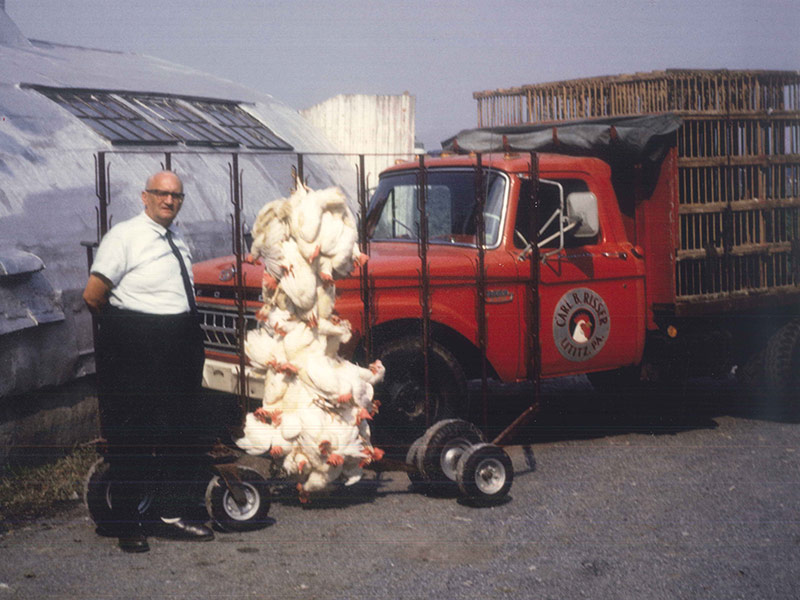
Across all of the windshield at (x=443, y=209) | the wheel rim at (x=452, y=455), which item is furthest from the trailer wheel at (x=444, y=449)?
the windshield at (x=443, y=209)

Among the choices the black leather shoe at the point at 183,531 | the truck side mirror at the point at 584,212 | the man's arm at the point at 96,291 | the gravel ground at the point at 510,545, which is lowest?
the gravel ground at the point at 510,545

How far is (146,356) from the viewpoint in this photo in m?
5.31

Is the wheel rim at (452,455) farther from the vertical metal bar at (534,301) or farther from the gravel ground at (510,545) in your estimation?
the vertical metal bar at (534,301)

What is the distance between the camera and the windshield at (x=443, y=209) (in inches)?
293

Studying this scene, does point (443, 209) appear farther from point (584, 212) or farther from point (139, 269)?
point (139, 269)

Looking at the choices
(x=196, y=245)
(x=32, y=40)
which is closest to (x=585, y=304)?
(x=196, y=245)

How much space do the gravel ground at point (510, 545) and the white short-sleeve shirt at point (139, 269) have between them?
134 cm

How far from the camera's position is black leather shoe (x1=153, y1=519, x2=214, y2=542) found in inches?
220

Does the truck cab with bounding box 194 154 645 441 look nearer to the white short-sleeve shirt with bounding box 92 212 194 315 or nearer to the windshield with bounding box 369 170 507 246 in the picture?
the windshield with bounding box 369 170 507 246

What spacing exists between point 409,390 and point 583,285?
170 centimetres

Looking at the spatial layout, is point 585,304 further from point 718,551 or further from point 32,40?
point 32,40

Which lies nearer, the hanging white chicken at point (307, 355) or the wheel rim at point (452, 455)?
the hanging white chicken at point (307, 355)

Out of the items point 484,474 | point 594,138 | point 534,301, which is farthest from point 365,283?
point 594,138

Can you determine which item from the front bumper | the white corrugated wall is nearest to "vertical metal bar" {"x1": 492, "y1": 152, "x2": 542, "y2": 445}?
Answer: the front bumper
